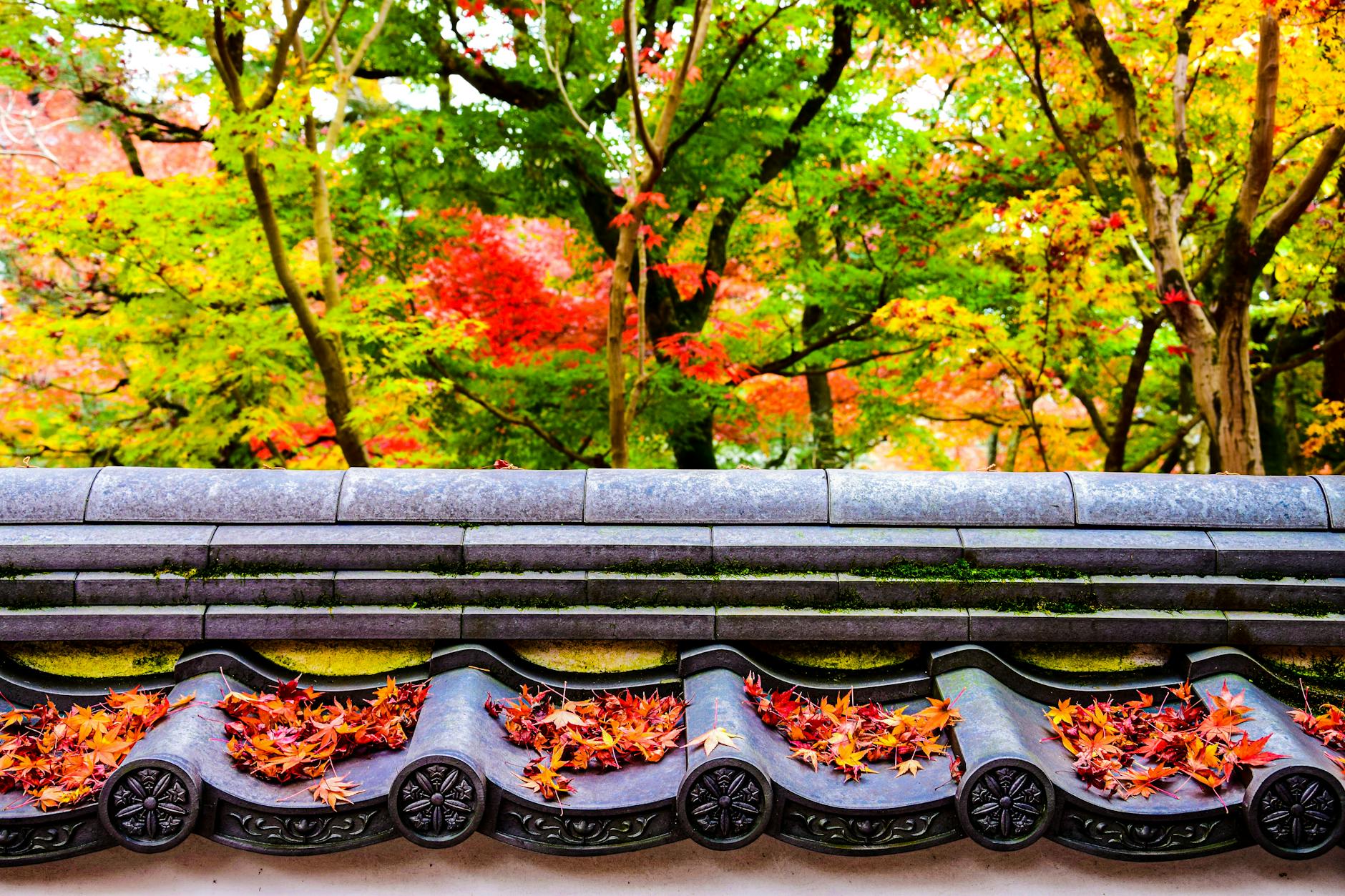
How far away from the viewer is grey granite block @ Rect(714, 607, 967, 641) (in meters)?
3.11

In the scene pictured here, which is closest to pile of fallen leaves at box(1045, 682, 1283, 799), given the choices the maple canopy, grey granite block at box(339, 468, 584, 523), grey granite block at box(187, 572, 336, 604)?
grey granite block at box(339, 468, 584, 523)

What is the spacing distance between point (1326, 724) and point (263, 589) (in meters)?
3.34

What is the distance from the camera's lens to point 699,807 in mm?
2496

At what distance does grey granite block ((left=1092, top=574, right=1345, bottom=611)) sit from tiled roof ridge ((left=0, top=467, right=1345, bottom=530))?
0.25 metres

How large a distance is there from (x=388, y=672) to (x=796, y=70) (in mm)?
9117

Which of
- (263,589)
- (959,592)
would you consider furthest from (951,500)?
(263,589)

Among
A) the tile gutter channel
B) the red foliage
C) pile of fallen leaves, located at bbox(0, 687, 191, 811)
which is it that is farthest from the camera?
the red foliage

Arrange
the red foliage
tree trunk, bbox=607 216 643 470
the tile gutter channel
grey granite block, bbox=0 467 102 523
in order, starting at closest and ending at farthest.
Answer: the tile gutter channel, grey granite block, bbox=0 467 102 523, tree trunk, bbox=607 216 643 470, the red foliage

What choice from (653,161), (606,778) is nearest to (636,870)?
(606,778)

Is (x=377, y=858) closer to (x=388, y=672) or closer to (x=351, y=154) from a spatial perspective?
(x=388, y=672)

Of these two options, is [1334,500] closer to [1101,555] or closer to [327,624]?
[1101,555]

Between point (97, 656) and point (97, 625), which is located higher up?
point (97, 625)

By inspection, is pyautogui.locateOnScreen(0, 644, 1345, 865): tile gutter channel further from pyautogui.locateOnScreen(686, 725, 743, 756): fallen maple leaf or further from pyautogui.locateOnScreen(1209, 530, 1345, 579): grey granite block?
pyautogui.locateOnScreen(1209, 530, 1345, 579): grey granite block

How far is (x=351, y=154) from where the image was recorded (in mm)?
11586
